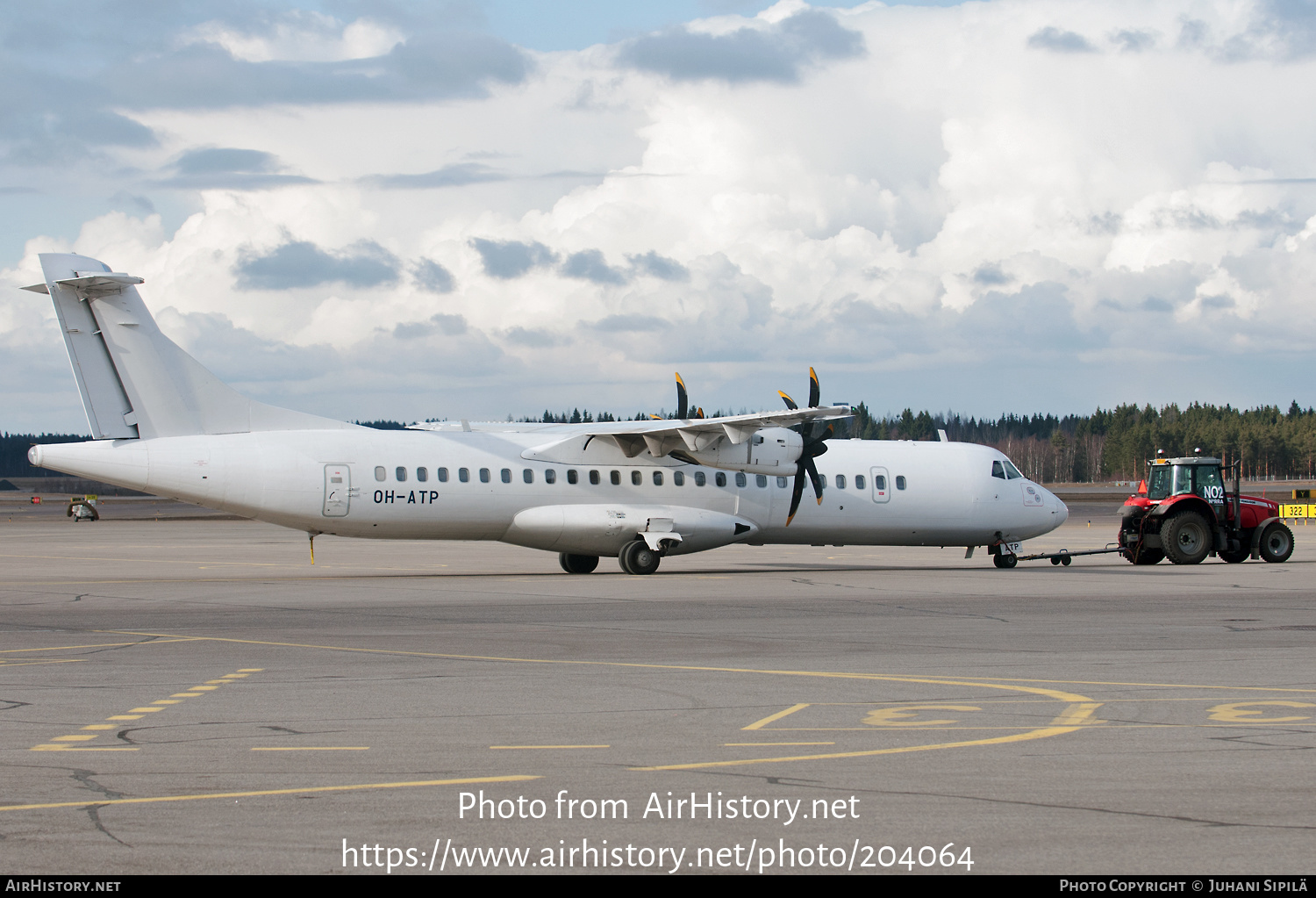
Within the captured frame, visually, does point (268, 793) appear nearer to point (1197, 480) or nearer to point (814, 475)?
point (814, 475)

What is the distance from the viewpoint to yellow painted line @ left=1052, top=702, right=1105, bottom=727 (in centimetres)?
1064

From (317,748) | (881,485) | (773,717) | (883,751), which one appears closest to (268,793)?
(317,748)

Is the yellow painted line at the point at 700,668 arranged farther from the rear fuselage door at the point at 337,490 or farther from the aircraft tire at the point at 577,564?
the aircraft tire at the point at 577,564

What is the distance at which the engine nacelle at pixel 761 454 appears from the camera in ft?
102

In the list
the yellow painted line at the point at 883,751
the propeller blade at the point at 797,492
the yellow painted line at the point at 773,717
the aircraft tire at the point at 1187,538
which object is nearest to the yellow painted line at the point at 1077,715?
the yellow painted line at the point at 883,751

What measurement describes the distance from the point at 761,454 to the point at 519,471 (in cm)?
603

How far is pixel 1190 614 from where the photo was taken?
66.5 ft

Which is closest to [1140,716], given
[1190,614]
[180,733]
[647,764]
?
[647,764]

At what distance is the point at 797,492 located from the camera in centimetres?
3219

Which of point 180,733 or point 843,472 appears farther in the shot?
point 843,472

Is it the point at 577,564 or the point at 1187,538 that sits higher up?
the point at 1187,538

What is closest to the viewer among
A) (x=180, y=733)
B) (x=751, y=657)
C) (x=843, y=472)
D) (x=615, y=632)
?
(x=180, y=733)

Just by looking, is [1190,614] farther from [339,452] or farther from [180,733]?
[339,452]
